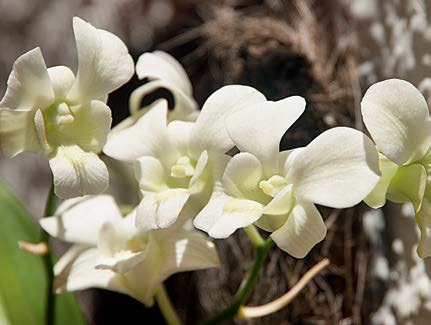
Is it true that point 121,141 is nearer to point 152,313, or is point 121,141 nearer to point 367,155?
point 367,155

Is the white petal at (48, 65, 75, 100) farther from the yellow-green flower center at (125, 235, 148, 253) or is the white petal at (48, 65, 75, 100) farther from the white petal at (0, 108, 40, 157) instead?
the yellow-green flower center at (125, 235, 148, 253)

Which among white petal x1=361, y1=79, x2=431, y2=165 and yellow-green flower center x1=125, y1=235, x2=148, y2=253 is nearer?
white petal x1=361, y1=79, x2=431, y2=165

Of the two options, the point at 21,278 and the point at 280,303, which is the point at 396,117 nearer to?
the point at 280,303

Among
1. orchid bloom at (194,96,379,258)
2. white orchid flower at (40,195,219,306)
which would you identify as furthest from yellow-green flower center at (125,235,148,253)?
orchid bloom at (194,96,379,258)

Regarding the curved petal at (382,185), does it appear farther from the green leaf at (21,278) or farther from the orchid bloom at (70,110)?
the green leaf at (21,278)

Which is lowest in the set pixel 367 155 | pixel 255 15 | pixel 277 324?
pixel 277 324

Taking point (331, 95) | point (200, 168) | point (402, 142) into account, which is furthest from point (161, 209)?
point (331, 95)

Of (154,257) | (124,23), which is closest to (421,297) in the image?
(154,257)

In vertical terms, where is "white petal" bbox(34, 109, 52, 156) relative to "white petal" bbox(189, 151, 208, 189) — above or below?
above
